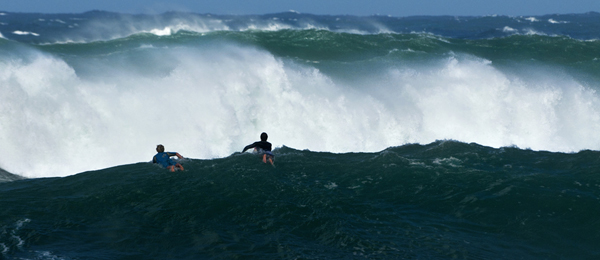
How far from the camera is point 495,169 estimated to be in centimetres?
1441

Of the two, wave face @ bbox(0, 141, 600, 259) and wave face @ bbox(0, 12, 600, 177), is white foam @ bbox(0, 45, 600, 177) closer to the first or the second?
wave face @ bbox(0, 12, 600, 177)

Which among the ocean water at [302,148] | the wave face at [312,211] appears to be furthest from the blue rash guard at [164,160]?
the ocean water at [302,148]

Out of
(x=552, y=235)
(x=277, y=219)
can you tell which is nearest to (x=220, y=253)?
(x=277, y=219)

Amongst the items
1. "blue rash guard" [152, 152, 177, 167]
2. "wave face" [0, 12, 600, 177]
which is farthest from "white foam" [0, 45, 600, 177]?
"blue rash guard" [152, 152, 177, 167]

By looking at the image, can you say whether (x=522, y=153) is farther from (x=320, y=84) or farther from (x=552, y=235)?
(x=320, y=84)

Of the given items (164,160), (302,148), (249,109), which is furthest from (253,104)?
(164,160)

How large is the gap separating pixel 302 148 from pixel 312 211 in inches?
297

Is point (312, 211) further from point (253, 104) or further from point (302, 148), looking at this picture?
point (253, 104)

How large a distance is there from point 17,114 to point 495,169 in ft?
49.4

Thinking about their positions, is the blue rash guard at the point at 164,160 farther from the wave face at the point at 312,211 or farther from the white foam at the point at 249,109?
the white foam at the point at 249,109

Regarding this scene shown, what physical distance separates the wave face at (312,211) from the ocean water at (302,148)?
0.17 feet

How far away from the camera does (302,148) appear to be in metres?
18.5

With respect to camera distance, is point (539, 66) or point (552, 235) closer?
point (552, 235)

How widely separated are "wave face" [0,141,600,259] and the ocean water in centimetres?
5
